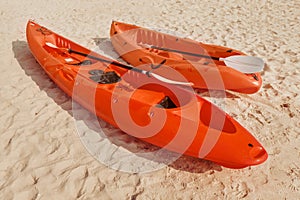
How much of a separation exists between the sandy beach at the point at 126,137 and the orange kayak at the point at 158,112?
0.99ft

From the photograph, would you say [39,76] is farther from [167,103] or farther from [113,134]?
[167,103]

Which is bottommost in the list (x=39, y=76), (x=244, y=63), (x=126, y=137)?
(x=39, y=76)

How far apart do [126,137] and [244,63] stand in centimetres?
241

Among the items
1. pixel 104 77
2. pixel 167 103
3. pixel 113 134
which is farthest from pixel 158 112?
pixel 104 77

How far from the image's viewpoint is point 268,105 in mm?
4406

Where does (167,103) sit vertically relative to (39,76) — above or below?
above

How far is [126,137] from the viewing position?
11.9ft

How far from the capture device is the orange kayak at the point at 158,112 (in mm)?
2975

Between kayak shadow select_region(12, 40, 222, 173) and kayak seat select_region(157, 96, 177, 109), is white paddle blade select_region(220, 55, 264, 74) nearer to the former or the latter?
kayak seat select_region(157, 96, 177, 109)

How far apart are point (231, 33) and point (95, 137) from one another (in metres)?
5.19

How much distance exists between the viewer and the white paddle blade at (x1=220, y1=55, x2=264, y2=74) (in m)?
4.43

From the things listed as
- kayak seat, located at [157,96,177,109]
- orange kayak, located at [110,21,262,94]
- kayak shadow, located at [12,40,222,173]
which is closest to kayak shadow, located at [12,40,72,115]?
kayak shadow, located at [12,40,222,173]

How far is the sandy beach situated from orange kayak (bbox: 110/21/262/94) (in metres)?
0.38

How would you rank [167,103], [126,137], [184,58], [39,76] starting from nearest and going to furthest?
[126,137] < [167,103] < [39,76] < [184,58]
